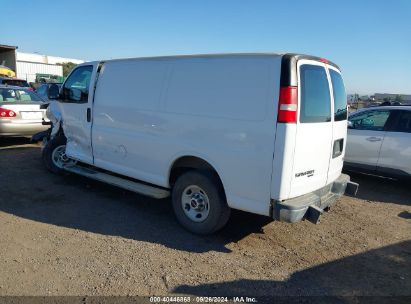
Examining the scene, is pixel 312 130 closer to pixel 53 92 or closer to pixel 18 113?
pixel 53 92

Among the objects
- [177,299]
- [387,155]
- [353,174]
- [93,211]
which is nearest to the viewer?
[177,299]

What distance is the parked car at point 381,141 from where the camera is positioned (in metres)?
7.03

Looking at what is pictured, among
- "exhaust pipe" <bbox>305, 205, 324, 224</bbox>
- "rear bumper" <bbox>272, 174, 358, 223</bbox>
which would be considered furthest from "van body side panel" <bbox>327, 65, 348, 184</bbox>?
"exhaust pipe" <bbox>305, 205, 324, 224</bbox>

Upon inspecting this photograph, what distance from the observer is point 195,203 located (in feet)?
15.7

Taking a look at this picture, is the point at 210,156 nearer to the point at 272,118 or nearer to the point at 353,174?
the point at 272,118

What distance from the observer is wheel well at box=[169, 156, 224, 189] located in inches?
183

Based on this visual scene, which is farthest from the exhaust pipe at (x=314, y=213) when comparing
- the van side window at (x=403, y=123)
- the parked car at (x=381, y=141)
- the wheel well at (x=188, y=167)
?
the van side window at (x=403, y=123)

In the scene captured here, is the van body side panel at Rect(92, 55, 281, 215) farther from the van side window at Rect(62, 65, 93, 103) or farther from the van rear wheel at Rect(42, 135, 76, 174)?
the van rear wheel at Rect(42, 135, 76, 174)

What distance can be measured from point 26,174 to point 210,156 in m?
4.48

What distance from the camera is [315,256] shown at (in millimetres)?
4426

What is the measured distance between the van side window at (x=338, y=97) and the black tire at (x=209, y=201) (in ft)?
5.62

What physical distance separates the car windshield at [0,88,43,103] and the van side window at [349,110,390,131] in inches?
324

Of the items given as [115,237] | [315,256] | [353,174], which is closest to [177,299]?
[115,237]

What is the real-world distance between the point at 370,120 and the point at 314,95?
3966mm
